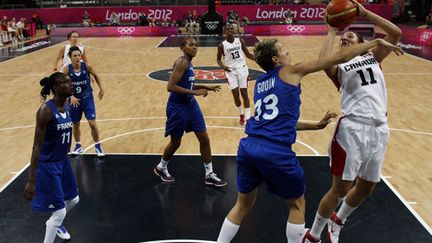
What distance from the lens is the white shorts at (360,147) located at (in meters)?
4.31

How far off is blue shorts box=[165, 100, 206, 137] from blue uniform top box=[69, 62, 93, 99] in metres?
1.86

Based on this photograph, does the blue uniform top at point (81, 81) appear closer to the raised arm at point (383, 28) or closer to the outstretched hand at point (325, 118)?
the outstretched hand at point (325, 118)

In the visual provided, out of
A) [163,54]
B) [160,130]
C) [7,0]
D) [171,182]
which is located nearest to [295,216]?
[171,182]

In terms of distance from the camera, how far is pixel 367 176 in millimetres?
4453

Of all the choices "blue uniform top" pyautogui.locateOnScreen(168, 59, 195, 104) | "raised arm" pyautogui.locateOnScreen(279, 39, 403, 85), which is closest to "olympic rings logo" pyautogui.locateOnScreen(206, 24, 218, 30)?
"blue uniform top" pyautogui.locateOnScreen(168, 59, 195, 104)

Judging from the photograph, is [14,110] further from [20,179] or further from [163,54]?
[163,54]

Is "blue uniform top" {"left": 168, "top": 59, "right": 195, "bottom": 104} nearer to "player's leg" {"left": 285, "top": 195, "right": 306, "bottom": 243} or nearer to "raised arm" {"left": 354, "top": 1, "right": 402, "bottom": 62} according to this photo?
"raised arm" {"left": 354, "top": 1, "right": 402, "bottom": 62}

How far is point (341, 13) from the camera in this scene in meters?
4.27

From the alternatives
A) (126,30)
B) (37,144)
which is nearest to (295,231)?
(37,144)

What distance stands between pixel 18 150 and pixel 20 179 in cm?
156

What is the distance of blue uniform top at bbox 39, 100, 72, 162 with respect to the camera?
4350 millimetres

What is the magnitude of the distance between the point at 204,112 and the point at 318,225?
6.37 metres

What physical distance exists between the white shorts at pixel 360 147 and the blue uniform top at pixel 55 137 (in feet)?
8.73

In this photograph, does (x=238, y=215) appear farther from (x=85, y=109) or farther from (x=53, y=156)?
(x=85, y=109)
